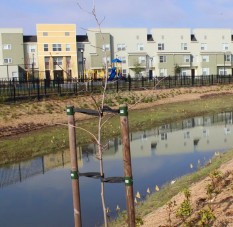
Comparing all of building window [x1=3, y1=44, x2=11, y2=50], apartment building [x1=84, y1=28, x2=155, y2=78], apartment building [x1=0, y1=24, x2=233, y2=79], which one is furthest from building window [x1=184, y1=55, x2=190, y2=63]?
building window [x1=3, y1=44, x2=11, y2=50]

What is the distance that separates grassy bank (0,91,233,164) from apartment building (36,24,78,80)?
3364cm

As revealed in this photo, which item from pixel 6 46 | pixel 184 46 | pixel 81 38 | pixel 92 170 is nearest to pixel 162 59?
pixel 184 46

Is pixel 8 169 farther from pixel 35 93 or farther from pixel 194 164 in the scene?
pixel 35 93

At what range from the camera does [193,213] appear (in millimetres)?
7012

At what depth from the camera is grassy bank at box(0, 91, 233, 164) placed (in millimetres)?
18641

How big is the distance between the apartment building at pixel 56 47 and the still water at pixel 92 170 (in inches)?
1899

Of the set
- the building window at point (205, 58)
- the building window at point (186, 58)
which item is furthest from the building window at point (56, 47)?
the building window at point (205, 58)

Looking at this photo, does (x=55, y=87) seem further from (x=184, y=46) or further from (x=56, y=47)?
(x=184, y=46)

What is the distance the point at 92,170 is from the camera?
1434 cm

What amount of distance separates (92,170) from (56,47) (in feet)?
193

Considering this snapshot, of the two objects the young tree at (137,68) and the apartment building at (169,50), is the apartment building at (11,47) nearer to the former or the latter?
the apartment building at (169,50)

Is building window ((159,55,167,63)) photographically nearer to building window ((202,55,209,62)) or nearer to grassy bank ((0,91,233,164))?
building window ((202,55,209,62))

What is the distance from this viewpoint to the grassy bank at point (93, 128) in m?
Answer: 18.6

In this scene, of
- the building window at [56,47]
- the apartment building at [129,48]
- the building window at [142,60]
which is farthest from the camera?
the building window at [142,60]
